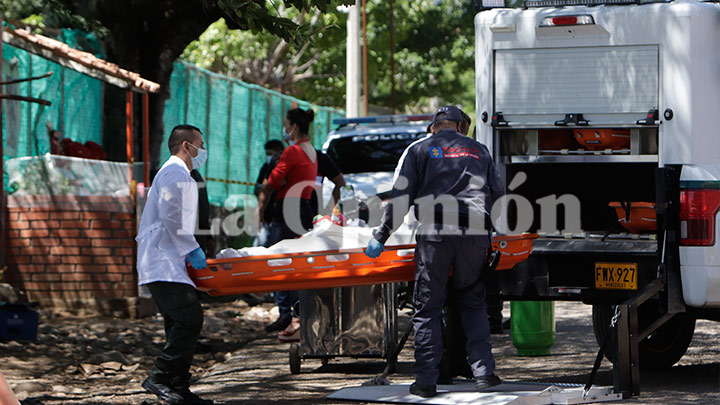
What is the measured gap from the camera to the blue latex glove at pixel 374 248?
714 cm

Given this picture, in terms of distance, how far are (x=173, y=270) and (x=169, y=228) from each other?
0.27 m

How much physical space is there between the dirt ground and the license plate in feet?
2.35

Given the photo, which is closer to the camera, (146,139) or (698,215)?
(698,215)

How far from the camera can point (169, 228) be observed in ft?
24.0

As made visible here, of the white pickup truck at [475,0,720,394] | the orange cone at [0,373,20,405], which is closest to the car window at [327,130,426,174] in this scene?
the white pickup truck at [475,0,720,394]

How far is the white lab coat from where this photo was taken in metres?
7.24

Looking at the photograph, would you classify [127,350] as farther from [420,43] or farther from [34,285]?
[420,43]

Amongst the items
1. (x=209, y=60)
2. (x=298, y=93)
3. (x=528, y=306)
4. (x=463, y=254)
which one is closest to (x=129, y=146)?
(x=528, y=306)

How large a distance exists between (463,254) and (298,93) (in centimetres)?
2855

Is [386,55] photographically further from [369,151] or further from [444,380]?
[444,380]

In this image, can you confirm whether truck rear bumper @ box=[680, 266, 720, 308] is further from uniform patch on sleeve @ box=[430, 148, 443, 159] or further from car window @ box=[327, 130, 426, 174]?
car window @ box=[327, 130, 426, 174]

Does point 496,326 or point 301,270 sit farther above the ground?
point 301,270

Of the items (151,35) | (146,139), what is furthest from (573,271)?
(151,35)

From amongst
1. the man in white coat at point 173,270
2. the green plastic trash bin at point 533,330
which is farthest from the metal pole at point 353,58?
the man in white coat at point 173,270
